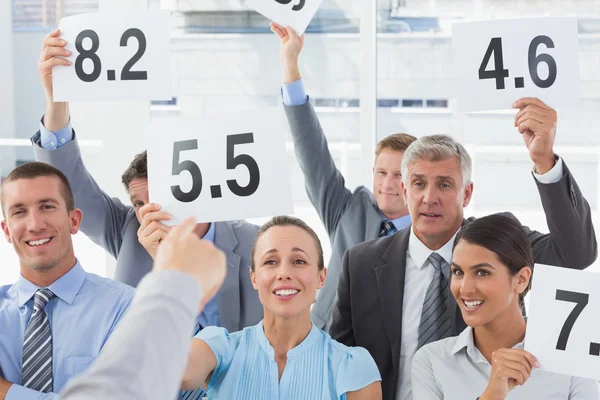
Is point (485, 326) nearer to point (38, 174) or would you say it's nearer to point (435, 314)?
point (435, 314)

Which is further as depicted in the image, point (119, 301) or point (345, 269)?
point (345, 269)

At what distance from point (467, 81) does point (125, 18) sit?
0.92m

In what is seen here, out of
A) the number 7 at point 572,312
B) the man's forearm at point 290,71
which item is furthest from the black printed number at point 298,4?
the number 7 at point 572,312

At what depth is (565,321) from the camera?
1682 millimetres

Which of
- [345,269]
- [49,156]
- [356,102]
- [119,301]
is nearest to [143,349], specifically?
[119,301]

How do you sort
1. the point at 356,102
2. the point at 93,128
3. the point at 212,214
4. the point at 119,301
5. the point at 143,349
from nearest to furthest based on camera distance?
the point at 143,349 < the point at 212,214 < the point at 119,301 < the point at 93,128 < the point at 356,102

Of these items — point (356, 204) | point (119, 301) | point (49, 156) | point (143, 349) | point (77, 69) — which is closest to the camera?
point (143, 349)

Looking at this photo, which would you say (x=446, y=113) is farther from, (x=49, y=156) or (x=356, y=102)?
(x=49, y=156)

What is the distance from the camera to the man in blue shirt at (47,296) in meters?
1.93

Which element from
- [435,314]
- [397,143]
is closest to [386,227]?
[397,143]

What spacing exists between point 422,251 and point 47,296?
3.18 feet

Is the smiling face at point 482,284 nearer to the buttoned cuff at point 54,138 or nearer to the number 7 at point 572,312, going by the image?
the number 7 at point 572,312

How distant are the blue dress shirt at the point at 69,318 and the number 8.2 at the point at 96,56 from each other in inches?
20.3

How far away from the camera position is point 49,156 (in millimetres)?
2348
